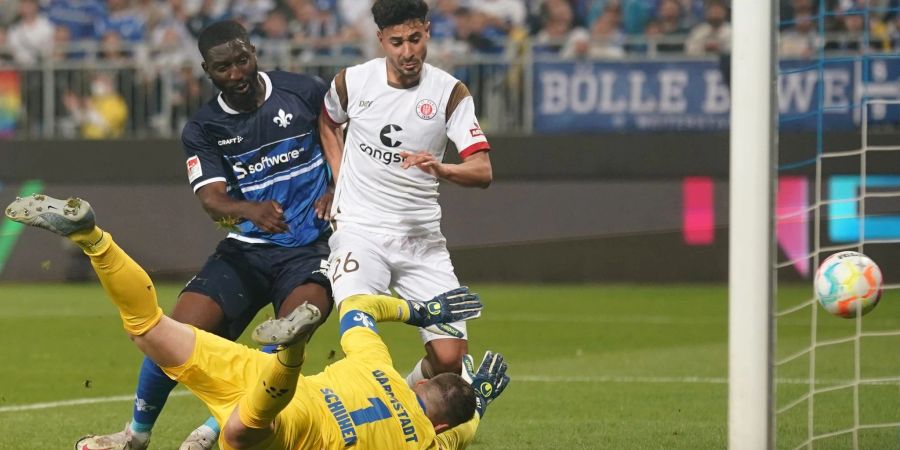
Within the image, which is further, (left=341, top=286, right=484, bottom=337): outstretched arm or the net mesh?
the net mesh

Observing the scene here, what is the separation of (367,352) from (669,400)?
11.4ft

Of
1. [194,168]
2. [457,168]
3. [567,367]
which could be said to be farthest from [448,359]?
[567,367]

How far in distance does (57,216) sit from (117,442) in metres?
1.68

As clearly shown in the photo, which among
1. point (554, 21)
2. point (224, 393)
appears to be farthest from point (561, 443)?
point (554, 21)

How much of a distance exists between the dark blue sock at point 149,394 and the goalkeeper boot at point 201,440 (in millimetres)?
224

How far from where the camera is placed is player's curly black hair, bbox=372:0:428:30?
6391 mm

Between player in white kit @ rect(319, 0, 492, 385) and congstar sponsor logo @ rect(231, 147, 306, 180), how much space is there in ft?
0.60

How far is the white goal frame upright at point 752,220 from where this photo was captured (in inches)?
197

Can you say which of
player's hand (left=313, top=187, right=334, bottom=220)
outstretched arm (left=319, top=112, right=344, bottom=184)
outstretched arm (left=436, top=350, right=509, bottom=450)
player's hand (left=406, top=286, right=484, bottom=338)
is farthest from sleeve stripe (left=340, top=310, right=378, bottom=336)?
A: outstretched arm (left=319, top=112, right=344, bottom=184)

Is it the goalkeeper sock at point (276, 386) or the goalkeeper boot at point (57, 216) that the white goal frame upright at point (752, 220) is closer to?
the goalkeeper sock at point (276, 386)

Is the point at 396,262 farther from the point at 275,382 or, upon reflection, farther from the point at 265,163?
the point at 275,382

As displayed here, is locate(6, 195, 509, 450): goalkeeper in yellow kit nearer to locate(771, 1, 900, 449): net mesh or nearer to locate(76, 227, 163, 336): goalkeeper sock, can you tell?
locate(76, 227, 163, 336): goalkeeper sock

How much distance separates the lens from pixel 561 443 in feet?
22.6

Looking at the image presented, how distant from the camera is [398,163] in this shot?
6703mm
